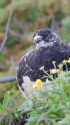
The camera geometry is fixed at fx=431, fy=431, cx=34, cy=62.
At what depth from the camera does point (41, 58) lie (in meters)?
3.68

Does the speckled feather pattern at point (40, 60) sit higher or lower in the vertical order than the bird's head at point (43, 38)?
lower

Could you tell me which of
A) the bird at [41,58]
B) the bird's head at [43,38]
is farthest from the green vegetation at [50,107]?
the bird's head at [43,38]

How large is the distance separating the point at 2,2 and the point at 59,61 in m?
7.88

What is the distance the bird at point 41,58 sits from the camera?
360 cm

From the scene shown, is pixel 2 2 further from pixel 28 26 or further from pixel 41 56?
pixel 41 56

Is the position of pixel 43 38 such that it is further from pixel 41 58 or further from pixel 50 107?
pixel 50 107

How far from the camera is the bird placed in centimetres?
360

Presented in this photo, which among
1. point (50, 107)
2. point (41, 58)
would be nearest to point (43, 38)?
point (41, 58)

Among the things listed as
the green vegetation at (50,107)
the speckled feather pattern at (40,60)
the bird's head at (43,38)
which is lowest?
the green vegetation at (50,107)

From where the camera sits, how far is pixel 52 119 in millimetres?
2494

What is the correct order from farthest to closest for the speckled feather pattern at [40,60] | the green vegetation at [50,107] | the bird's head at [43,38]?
1. the bird's head at [43,38]
2. the speckled feather pattern at [40,60]
3. the green vegetation at [50,107]

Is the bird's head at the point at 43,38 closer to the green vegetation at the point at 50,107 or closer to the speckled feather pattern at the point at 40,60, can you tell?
the speckled feather pattern at the point at 40,60

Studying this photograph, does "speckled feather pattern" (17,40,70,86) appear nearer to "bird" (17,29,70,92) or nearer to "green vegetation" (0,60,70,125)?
"bird" (17,29,70,92)

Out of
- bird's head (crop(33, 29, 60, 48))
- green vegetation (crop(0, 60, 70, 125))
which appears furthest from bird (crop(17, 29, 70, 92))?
green vegetation (crop(0, 60, 70, 125))
